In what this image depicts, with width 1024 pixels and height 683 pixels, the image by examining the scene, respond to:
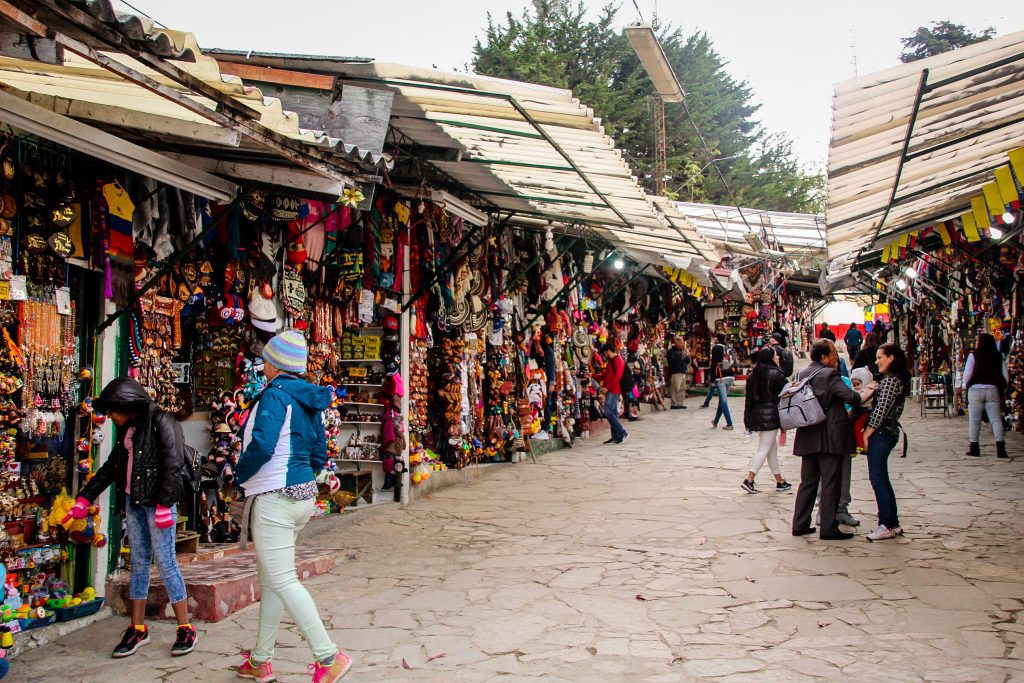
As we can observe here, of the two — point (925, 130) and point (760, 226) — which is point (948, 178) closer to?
point (925, 130)

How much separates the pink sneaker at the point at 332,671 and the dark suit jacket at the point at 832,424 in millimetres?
4581

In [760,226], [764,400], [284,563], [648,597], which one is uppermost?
[760,226]

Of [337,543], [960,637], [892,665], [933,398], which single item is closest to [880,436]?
[960,637]

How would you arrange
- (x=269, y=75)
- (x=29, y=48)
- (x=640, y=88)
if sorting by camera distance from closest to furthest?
1. (x=29, y=48)
2. (x=269, y=75)
3. (x=640, y=88)

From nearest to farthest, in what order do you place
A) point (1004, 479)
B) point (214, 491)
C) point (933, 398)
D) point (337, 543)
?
point (214, 491) < point (337, 543) < point (1004, 479) < point (933, 398)

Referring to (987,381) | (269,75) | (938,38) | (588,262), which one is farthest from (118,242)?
(938,38)

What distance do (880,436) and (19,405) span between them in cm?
649

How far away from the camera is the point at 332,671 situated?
4.27 meters

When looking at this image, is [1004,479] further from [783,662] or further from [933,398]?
[933,398]

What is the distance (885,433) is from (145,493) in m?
5.81

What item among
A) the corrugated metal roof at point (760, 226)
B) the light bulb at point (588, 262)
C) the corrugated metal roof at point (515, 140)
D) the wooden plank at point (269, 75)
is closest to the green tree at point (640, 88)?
the corrugated metal roof at point (760, 226)

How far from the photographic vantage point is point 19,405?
5.20 metres

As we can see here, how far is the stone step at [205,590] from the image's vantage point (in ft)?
18.6

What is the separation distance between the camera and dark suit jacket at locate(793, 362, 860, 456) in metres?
7.34
